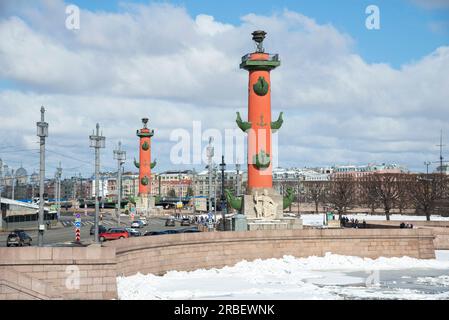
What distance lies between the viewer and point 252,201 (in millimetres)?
40438

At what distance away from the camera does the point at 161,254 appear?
29672 millimetres

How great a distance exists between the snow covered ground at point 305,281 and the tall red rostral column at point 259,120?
7.46m

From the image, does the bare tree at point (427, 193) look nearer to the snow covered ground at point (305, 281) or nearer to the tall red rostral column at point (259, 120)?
A: the tall red rostral column at point (259, 120)

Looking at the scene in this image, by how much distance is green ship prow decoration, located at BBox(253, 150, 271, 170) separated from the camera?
4119 cm

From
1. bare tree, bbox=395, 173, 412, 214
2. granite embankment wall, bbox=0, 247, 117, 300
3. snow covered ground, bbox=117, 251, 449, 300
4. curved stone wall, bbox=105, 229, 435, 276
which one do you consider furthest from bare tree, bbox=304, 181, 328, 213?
granite embankment wall, bbox=0, 247, 117, 300

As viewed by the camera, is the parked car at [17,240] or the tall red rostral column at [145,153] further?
the tall red rostral column at [145,153]

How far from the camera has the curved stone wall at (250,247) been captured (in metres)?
28.3

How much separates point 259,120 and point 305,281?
13.7 m

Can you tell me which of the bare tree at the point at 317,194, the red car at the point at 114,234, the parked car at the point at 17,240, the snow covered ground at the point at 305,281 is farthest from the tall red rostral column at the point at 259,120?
the bare tree at the point at 317,194

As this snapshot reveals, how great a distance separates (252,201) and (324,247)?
18.5 ft

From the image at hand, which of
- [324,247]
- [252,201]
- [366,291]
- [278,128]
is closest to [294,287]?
[366,291]

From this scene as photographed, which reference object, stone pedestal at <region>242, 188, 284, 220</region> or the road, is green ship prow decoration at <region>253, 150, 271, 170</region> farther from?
the road

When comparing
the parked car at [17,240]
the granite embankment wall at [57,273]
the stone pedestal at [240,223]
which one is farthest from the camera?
the parked car at [17,240]
